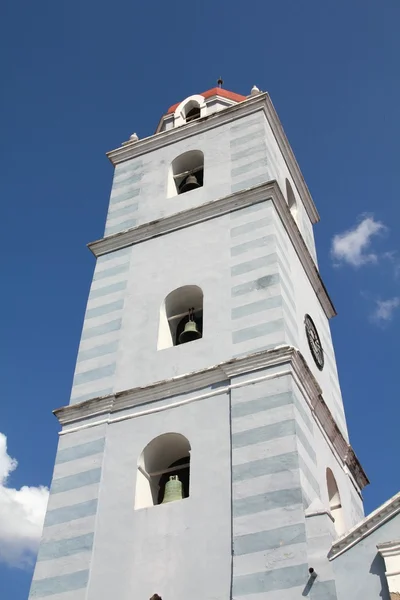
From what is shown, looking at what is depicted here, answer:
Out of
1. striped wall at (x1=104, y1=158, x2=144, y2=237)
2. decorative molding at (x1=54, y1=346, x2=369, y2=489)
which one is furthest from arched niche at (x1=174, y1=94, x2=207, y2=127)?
decorative molding at (x1=54, y1=346, x2=369, y2=489)

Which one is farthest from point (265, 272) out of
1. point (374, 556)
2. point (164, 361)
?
point (374, 556)

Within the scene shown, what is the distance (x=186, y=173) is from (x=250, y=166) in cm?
227

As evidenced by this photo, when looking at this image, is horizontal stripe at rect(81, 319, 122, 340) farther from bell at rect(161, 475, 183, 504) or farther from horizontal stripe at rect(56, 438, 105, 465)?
bell at rect(161, 475, 183, 504)

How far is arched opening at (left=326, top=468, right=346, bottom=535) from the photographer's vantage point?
1523 cm

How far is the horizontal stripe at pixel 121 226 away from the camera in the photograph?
750 inches

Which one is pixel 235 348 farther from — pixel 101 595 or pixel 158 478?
pixel 101 595

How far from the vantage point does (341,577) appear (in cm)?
1106

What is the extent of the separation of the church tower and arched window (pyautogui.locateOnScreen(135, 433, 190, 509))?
0.04 m

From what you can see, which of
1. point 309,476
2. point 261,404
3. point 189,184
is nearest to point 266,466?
point 309,476

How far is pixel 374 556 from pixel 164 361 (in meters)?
5.76

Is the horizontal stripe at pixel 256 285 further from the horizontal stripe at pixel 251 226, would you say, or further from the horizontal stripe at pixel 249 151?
the horizontal stripe at pixel 249 151

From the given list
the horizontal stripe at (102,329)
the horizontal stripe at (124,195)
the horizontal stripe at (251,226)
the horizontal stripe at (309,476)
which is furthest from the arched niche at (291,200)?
the horizontal stripe at (309,476)

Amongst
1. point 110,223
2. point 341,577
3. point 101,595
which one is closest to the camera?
point 341,577

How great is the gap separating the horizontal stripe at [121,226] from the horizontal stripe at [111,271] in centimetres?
142
